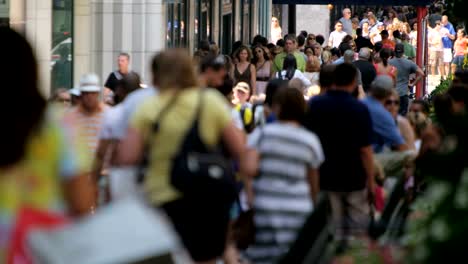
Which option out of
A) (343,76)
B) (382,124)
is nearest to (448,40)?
(382,124)

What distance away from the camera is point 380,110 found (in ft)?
42.7

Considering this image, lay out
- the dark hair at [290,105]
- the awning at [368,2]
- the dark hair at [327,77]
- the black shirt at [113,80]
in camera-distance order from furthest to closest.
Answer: the awning at [368,2] < the black shirt at [113,80] < the dark hair at [327,77] < the dark hair at [290,105]

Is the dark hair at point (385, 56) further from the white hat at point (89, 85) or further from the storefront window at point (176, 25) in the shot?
the white hat at point (89, 85)

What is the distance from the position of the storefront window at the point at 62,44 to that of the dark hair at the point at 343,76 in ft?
38.5

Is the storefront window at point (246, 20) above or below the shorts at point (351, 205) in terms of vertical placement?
above

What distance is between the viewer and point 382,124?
12.9 m

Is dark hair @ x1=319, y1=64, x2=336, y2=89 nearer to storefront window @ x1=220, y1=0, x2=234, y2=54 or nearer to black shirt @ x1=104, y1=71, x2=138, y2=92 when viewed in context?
black shirt @ x1=104, y1=71, x2=138, y2=92

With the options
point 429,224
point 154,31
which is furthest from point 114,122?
point 154,31

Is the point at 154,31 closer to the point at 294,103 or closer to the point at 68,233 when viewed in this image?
the point at 294,103

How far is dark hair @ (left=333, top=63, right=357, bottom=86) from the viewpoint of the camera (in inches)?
459

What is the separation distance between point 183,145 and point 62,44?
15603mm

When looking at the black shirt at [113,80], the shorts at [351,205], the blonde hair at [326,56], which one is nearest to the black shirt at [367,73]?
the black shirt at [113,80]

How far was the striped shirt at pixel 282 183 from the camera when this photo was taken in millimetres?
9797

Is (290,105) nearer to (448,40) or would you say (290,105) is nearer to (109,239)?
(109,239)
